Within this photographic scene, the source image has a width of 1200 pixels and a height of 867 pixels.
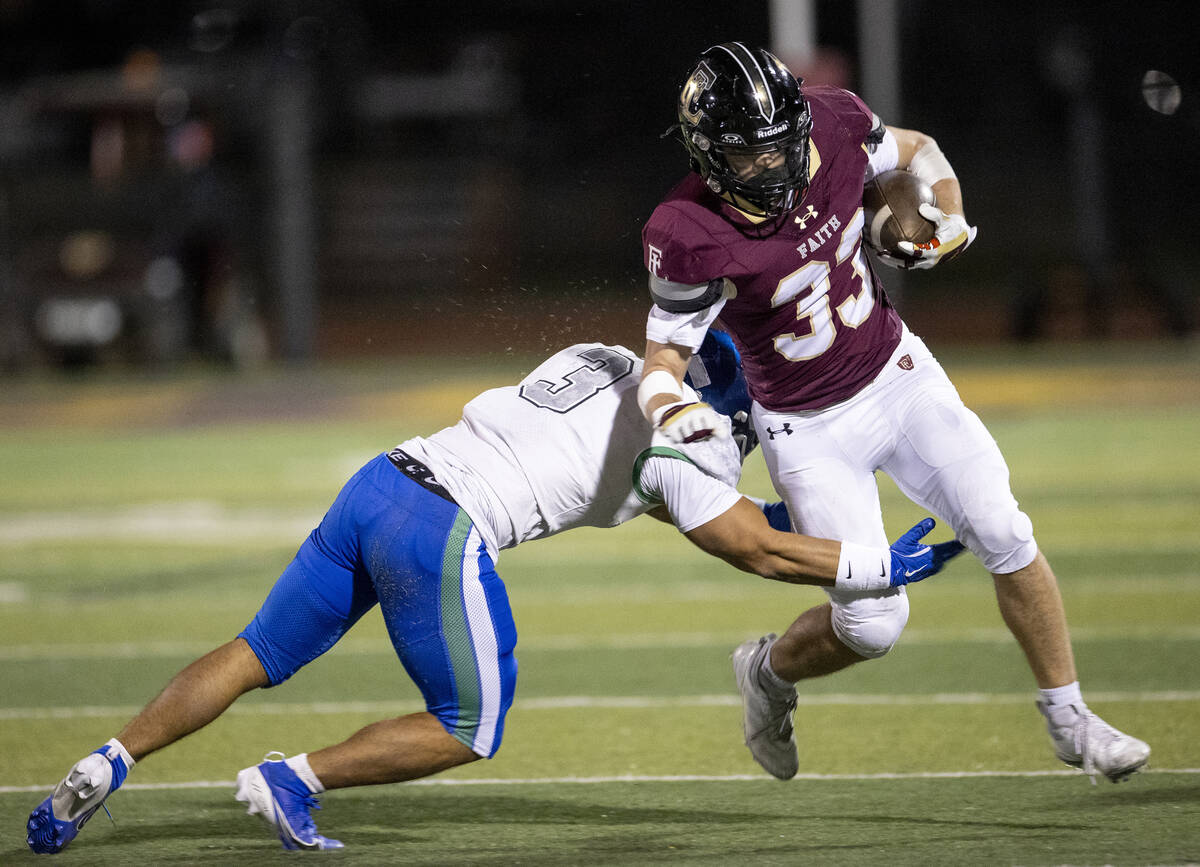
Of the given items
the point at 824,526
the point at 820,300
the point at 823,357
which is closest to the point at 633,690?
the point at 824,526

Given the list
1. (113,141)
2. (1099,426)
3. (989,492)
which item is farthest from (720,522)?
(113,141)

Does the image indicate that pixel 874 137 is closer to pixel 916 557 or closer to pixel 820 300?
pixel 820 300

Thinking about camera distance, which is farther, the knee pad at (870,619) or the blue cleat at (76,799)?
the knee pad at (870,619)

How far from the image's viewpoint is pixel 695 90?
3.76 meters

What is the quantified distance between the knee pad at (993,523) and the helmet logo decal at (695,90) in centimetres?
103

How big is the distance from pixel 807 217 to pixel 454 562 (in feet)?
3.74

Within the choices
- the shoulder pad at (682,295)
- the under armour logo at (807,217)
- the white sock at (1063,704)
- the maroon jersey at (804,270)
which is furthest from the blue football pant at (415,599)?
the white sock at (1063,704)

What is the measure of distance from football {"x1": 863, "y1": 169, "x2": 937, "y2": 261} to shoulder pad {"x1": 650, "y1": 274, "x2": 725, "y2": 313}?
523mm

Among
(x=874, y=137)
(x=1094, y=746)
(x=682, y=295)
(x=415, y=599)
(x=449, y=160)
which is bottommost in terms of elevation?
(x=449, y=160)

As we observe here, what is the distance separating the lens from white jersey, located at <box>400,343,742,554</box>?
11.6ft

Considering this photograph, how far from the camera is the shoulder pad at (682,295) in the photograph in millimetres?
3730

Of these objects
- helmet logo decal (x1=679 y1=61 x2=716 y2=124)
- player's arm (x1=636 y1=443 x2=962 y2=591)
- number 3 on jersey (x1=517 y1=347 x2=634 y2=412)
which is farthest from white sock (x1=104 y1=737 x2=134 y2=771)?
helmet logo decal (x1=679 y1=61 x2=716 y2=124)

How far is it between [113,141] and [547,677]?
1749 cm

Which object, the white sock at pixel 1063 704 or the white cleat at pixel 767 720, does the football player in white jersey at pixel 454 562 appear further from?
the white cleat at pixel 767 720
